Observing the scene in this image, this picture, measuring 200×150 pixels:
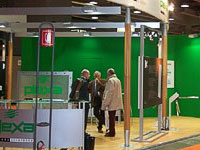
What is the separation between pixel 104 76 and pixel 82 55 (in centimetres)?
97

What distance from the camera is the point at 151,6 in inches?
335

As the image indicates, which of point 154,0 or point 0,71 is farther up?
point 154,0

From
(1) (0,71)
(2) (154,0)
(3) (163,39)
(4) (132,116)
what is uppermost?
(2) (154,0)

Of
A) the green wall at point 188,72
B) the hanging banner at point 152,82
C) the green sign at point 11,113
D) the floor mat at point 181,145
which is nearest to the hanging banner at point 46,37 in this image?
the green sign at point 11,113

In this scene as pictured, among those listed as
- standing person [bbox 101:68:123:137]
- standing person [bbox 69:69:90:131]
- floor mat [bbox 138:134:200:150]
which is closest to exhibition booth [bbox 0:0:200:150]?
floor mat [bbox 138:134:200:150]

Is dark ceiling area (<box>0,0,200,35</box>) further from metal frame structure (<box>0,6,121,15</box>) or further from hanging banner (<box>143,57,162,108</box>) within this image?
metal frame structure (<box>0,6,121,15</box>)

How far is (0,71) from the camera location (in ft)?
36.9

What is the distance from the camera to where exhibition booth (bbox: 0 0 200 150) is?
622 cm

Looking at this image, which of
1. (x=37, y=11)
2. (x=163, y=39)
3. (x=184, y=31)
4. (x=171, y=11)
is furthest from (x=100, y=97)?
(x=184, y=31)

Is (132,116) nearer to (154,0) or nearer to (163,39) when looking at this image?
(163,39)

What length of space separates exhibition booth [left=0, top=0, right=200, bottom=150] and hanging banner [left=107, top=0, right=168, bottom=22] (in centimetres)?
3

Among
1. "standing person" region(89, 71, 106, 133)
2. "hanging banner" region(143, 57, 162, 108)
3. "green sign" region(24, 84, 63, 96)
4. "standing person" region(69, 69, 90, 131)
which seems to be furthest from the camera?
"green sign" region(24, 84, 63, 96)

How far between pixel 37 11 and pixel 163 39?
3658 mm

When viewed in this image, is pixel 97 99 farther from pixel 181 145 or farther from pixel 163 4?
pixel 163 4
